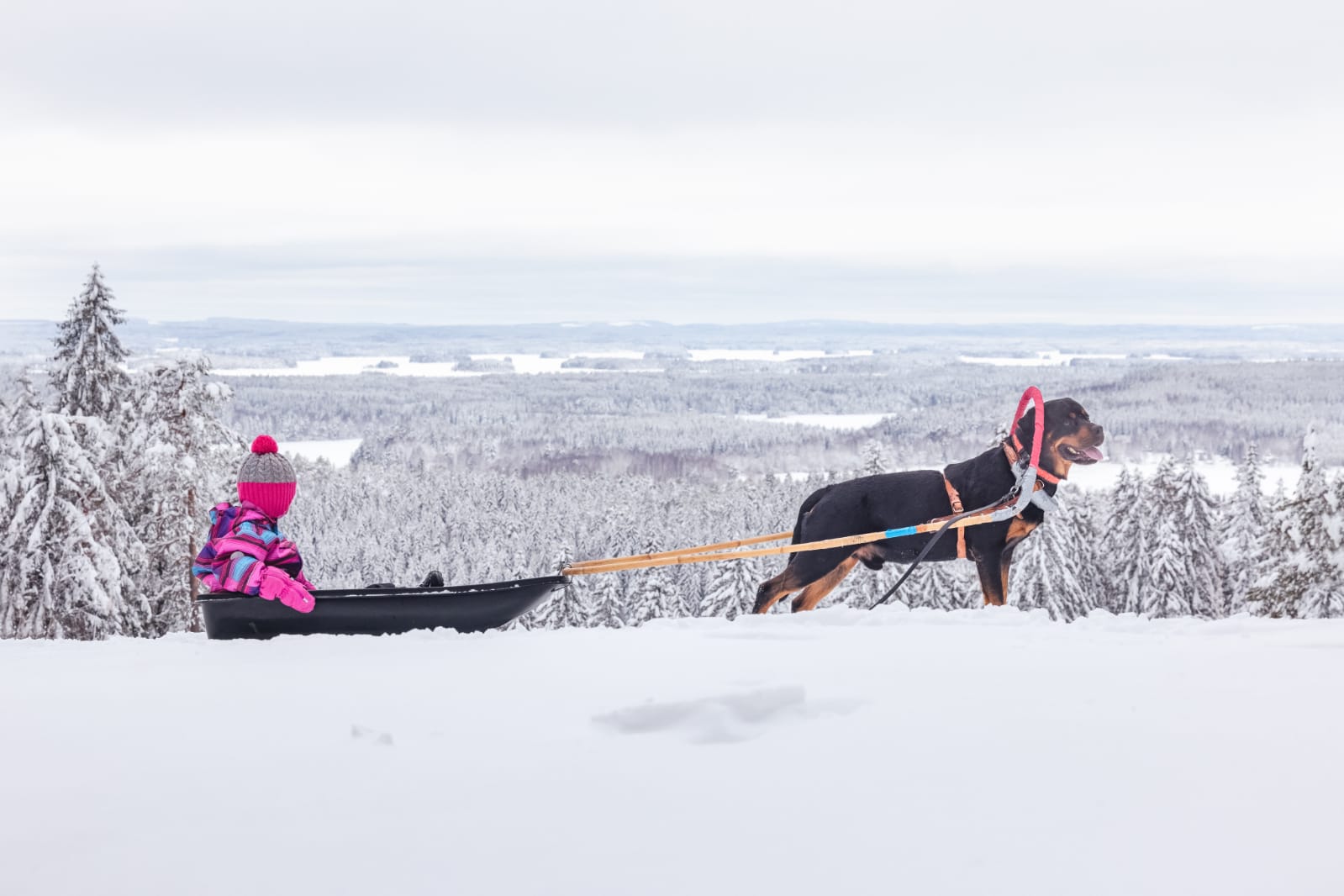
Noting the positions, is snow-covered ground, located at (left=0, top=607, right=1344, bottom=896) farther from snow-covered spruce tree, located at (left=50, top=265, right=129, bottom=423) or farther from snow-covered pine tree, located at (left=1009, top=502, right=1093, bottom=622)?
snow-covered pine tree, located at (left=1009, top=502, right=1093, bottom=622)

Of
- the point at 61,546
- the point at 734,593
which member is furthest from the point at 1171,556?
the point at 61,546

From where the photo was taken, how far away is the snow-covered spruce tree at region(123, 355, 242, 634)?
69.6ft

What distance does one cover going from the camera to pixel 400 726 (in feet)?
13.9

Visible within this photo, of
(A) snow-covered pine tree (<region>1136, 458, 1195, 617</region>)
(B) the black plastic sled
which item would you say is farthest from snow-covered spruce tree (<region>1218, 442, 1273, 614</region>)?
(B) the black plastic sled

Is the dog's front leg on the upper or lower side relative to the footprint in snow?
lower

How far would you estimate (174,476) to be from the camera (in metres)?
21.1

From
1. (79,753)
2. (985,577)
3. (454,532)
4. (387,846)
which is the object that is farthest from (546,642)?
(454,532)

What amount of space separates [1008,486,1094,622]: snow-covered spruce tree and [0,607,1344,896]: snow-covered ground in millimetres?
24877

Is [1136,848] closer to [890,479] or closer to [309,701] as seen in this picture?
[309,701]

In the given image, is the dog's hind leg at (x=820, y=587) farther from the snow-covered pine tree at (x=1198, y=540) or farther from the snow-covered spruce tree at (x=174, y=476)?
the snow-covered pine tree at (x=1198, y=540)

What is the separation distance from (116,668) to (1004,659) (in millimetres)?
4723

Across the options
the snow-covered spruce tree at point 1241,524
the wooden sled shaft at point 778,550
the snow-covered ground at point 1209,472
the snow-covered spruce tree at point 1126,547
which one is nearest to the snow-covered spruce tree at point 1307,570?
the wooden sled shaft at point 778,550

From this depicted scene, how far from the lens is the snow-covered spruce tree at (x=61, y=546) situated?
1881cm

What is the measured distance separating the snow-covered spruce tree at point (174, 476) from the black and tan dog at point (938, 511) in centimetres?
1628
